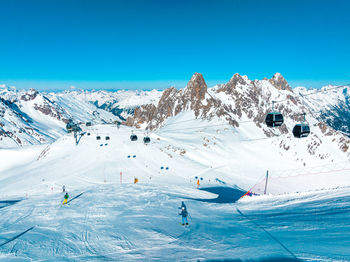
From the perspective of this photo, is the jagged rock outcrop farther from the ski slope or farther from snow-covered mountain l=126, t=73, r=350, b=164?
the ski slope

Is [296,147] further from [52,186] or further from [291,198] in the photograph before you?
[52,186]

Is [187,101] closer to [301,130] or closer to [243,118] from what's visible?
[243,118]

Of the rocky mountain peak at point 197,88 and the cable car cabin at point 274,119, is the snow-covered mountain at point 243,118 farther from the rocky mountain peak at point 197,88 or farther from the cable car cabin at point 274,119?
the cable car cabin at point 274,119

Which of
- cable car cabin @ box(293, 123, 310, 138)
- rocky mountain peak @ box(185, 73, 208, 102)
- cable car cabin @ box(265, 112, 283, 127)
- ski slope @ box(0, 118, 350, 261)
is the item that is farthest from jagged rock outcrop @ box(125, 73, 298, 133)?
ski slope @ box(0, 118, 350, 261)

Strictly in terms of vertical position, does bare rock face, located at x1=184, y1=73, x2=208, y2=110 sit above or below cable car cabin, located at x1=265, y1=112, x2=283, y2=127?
above

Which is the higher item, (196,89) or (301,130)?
(196,89)

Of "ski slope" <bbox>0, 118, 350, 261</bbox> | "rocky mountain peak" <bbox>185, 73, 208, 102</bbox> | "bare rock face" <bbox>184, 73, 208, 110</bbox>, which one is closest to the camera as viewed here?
"ski slope" <bbox>0, 118, 350, 261</bbox>

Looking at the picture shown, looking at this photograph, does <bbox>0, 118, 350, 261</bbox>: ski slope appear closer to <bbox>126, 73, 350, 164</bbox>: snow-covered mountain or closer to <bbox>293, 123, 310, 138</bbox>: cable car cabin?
<bbox>293, 123, 310, 138</bbox>: cable car cabin

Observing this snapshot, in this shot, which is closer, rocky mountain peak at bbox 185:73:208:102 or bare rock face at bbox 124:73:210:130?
bare rock face at bbox 124:73:210:130

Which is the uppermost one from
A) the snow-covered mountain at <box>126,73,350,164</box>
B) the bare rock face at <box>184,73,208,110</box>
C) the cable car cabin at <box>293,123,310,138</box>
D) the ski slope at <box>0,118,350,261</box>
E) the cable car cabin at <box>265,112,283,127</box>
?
the bare rock face at <box>184,73,208,110</box>

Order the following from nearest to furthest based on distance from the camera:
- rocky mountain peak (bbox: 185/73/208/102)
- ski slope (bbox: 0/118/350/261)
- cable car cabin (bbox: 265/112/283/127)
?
ski slope (bbox: 0/118/350/261), cable car cabin (bbox: 265/112/283/127), rocky mountain peak (bbox: 185/73/208/102)

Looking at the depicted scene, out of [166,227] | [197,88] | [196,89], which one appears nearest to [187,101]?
[196,89]

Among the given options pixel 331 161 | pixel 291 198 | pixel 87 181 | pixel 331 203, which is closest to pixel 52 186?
pixel 87 181

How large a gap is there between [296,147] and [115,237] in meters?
99.0
